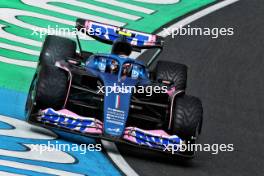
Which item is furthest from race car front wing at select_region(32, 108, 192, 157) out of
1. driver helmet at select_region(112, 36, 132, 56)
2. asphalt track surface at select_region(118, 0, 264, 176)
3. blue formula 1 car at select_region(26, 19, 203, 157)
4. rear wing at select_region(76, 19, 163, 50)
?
rear wing at select_region(76, 19, 163, 50)

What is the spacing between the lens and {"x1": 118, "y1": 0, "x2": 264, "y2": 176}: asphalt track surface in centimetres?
1116

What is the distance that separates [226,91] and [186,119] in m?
5.11

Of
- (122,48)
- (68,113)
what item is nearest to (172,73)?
(122,48)

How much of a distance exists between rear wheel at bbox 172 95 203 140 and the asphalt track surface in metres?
0.42

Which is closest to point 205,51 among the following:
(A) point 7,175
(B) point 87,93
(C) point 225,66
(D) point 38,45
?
(C) point 225,66

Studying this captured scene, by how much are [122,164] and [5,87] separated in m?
4.12

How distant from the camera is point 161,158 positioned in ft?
37.3

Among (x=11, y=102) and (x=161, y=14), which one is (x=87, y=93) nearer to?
(x=11, y=102)

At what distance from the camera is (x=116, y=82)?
1151 cm

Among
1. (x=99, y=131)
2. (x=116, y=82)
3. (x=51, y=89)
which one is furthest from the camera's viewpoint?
(x=116, y=82)

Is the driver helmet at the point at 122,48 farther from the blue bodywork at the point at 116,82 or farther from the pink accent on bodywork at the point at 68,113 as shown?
the pink accent on bodywork at the point at 68,113

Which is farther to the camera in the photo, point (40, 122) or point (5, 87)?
point (5, 87)

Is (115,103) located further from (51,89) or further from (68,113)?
(51,89)

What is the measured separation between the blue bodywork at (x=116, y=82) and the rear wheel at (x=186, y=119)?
2.20ft
